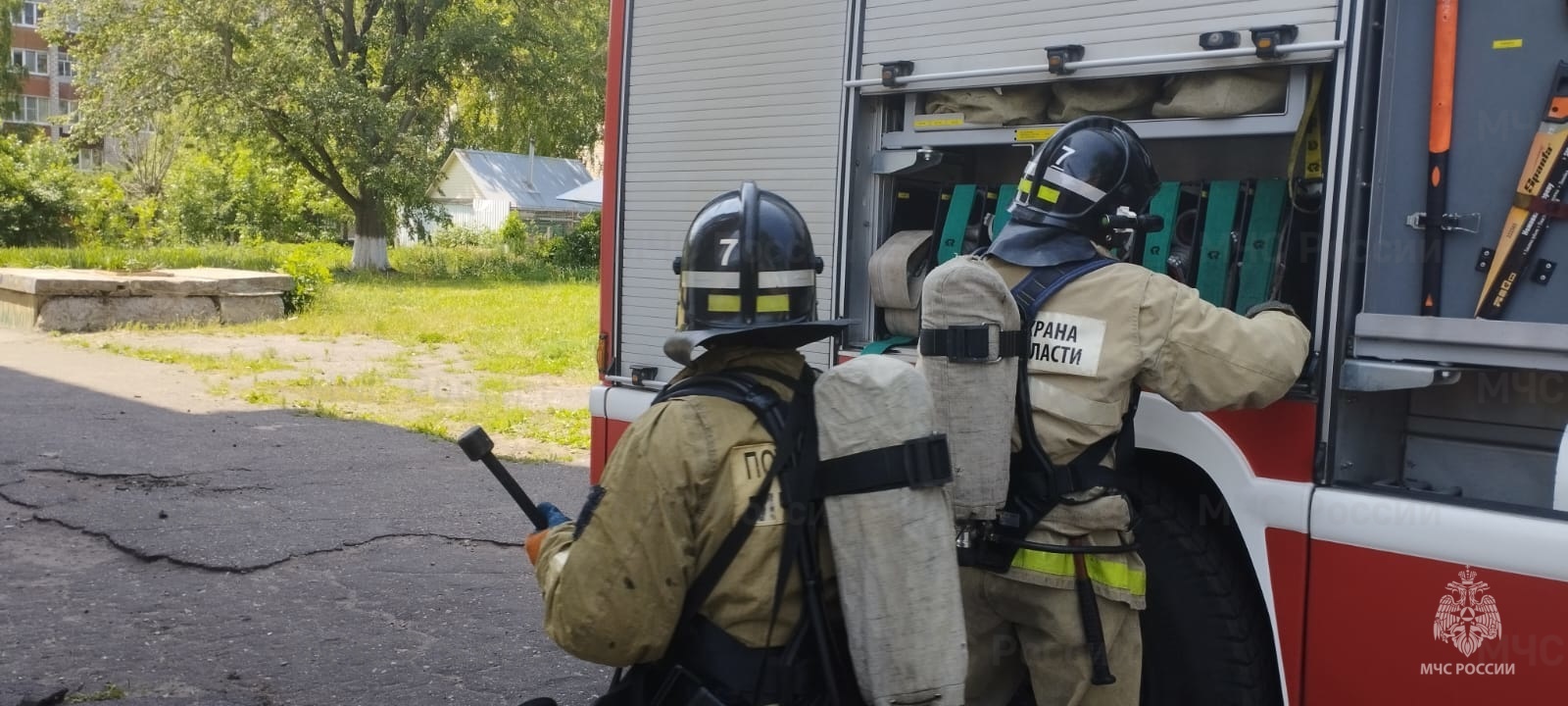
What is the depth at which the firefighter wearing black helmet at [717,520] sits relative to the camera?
1.96 m

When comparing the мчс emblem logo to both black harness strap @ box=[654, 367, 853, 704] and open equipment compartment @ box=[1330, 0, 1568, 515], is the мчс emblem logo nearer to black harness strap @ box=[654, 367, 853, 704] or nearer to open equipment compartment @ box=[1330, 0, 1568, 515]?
open equipment compartment @ box=[1330, 0, 1568, 515]

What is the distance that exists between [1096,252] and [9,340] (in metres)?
13.8

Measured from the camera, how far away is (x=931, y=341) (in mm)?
2773

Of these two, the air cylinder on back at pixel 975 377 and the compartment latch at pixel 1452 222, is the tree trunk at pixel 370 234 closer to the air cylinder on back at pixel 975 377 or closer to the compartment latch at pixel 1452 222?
the air cylinder on back at pixel 975 377

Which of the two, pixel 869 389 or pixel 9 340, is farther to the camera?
pixel 9 340

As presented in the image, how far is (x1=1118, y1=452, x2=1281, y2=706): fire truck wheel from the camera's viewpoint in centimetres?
323

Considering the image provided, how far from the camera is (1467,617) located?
2.74m

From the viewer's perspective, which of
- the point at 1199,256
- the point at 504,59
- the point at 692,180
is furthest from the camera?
the point at 504,59

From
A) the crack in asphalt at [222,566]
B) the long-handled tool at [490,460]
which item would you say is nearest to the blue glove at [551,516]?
the long-handled tool at [490,460]

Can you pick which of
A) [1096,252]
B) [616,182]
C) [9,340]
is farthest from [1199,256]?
[9,340]

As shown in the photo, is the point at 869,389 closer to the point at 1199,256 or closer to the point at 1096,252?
the point at 1096,252

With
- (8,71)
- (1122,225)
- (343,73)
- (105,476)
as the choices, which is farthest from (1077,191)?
(8,71)

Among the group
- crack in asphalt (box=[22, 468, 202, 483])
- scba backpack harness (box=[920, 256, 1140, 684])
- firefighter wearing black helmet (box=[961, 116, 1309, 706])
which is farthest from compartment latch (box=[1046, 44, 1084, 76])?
crack in asphalt (box=[22, 468, 202, 483])

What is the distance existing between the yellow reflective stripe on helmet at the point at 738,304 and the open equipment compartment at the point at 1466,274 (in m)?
1.53
